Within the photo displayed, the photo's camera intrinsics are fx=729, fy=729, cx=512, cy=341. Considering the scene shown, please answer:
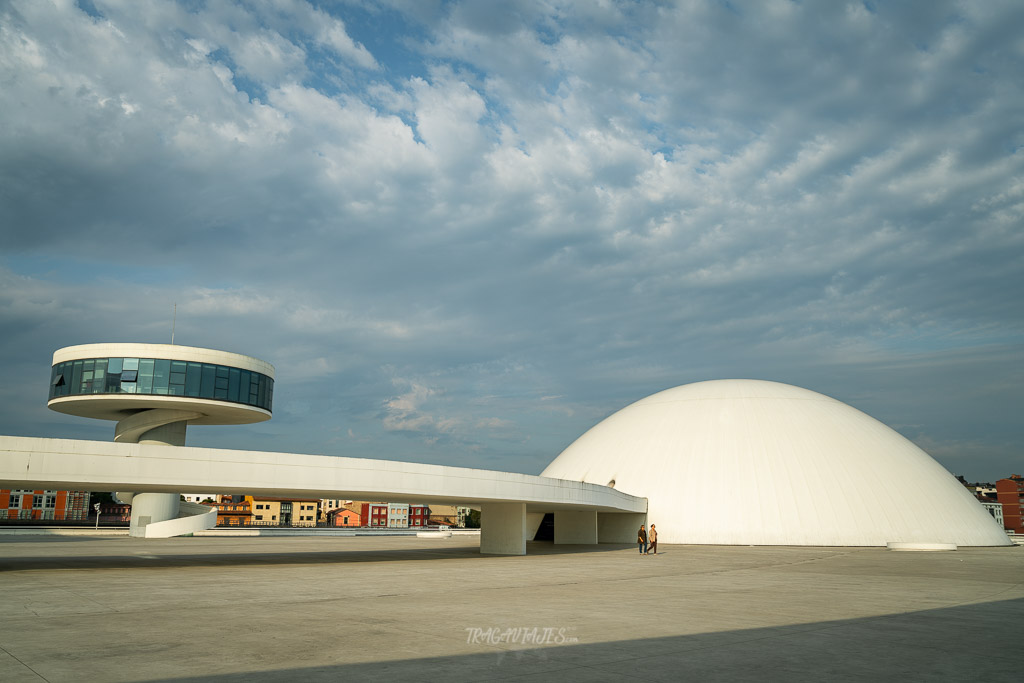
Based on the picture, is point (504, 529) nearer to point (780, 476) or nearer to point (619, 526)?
point (619, 526)

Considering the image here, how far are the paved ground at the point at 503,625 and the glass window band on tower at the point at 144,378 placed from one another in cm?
2735

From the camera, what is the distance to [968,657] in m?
9.27

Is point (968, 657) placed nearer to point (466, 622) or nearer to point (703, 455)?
point (466, 622)

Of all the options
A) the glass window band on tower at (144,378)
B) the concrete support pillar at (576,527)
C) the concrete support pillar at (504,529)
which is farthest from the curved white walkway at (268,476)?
the glass window band on tower at (144,378)

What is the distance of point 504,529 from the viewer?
33.4 m

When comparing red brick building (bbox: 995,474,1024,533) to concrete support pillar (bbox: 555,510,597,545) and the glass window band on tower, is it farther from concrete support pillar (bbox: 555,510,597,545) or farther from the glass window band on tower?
the glass window band on tower

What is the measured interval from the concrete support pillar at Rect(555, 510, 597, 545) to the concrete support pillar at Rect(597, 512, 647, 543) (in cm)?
249

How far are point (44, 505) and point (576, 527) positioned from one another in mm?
131237

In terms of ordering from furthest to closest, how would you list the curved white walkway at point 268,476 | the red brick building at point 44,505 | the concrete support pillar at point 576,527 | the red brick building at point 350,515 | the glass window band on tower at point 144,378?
the red brick building at point 350,515, the red brick building at point 44,505, the glass window band on tower at point 144,378, the concrete support pillar at point 576,527, the curved white walkway at point 268,476

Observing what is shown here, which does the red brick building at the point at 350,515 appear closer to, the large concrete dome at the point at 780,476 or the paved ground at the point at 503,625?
the large concrete dome at the point at 780,476

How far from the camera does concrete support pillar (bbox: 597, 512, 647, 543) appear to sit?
44100 mm

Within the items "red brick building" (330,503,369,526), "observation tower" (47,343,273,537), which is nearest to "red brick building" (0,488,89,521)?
"red brick building" (330,503,369,526)

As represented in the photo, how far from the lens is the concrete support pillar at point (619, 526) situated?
4410cm

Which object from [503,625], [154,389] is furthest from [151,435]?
[503,625]
